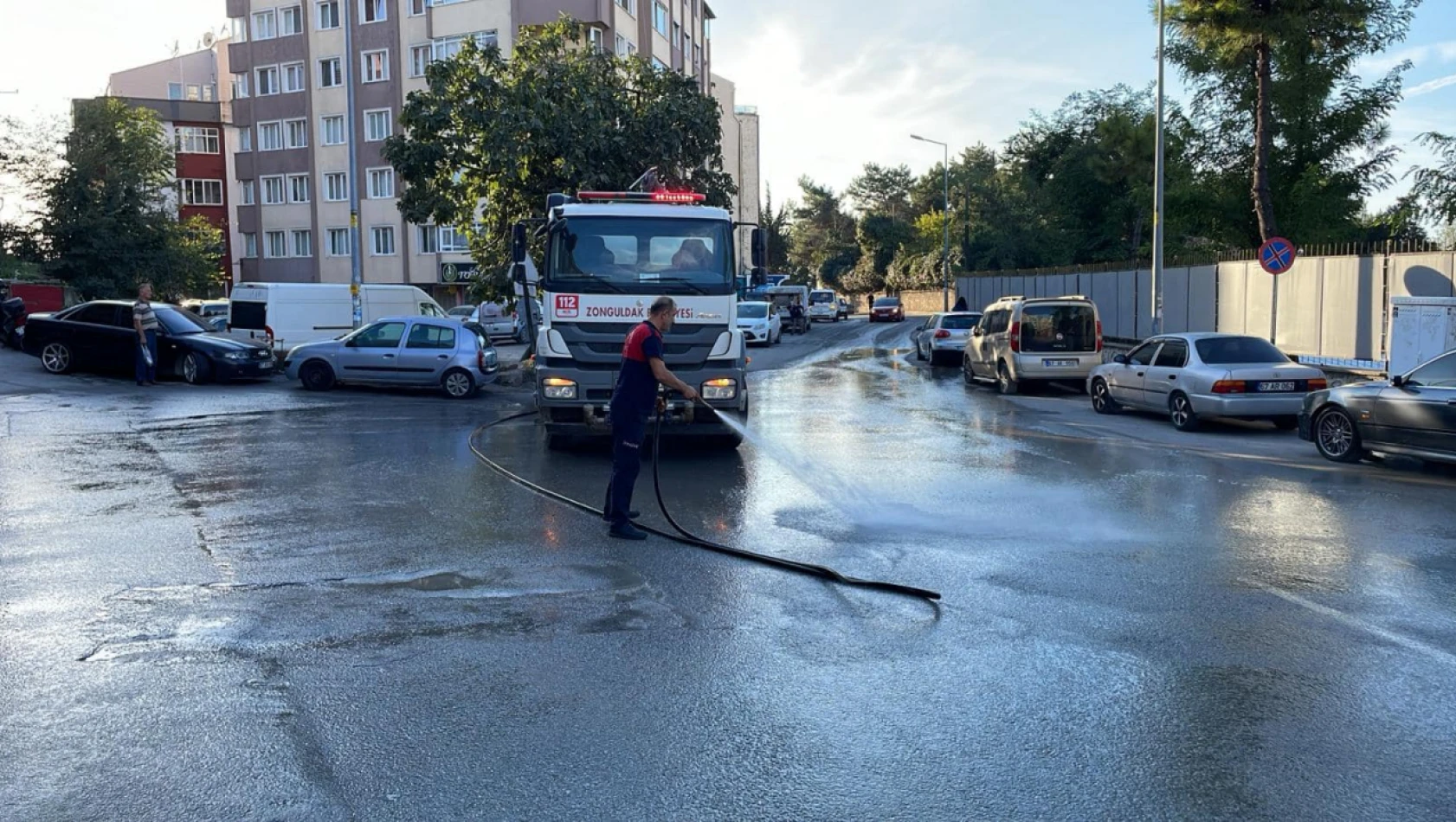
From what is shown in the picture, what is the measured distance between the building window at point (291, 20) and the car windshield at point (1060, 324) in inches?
1800

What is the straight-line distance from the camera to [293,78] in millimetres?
56375

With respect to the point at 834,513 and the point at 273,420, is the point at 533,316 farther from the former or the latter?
the point at 834,513

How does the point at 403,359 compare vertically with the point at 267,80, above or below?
below

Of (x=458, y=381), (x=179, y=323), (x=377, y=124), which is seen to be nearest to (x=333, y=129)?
(x=377, y=124)

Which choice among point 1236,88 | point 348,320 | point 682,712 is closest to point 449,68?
point 348,320

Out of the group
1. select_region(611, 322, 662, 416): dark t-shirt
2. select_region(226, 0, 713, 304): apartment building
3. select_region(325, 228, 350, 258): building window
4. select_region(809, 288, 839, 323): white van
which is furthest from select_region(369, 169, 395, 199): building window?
select_region(611, 322, 662, 416): dark t-shirt

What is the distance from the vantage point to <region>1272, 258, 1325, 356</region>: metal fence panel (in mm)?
23922

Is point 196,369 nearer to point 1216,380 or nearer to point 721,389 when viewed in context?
point 721,389

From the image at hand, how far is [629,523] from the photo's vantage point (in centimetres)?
880

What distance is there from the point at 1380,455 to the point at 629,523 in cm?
891

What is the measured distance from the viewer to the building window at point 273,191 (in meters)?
57.8

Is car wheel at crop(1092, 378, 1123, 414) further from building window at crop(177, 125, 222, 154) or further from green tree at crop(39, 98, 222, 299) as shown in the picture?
building window at crop(177, 125, 222, 154)

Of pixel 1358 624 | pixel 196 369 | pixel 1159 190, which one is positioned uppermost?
pixel 1159 190

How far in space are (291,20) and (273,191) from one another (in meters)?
8.34
